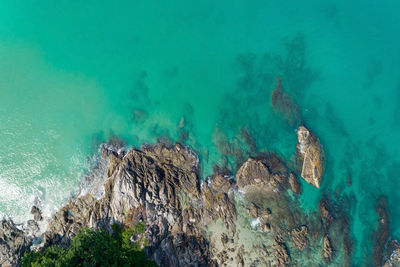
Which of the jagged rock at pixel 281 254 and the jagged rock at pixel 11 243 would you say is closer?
the jagged rock at pixel 11 243

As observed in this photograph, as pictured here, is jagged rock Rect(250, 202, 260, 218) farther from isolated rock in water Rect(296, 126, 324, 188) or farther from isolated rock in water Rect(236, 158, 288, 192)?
isolated rock in water Rect(296, 126, 324, 188)

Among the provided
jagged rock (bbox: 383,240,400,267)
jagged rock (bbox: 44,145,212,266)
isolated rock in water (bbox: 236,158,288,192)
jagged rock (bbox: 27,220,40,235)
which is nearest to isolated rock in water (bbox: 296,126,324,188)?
isolated rock in water (bbox: 236,158,288,192)

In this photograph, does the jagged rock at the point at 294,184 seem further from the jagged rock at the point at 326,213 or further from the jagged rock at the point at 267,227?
the jagged rock at the point at 267,227

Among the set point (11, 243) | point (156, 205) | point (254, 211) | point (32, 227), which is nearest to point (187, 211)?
point (156, 205)

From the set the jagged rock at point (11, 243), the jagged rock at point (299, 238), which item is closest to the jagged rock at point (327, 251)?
the jagged rock at point (299, 238)

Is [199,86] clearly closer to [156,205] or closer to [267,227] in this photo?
[156,205]

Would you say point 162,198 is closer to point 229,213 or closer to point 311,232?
point 229,213

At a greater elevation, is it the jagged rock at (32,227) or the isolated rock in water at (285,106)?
the isolated rock in water at (285,106)

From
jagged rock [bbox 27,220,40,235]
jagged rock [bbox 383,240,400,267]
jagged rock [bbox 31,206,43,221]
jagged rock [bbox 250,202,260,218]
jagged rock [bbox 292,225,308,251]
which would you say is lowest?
jagged rock [bbox 383,240,400,267]
